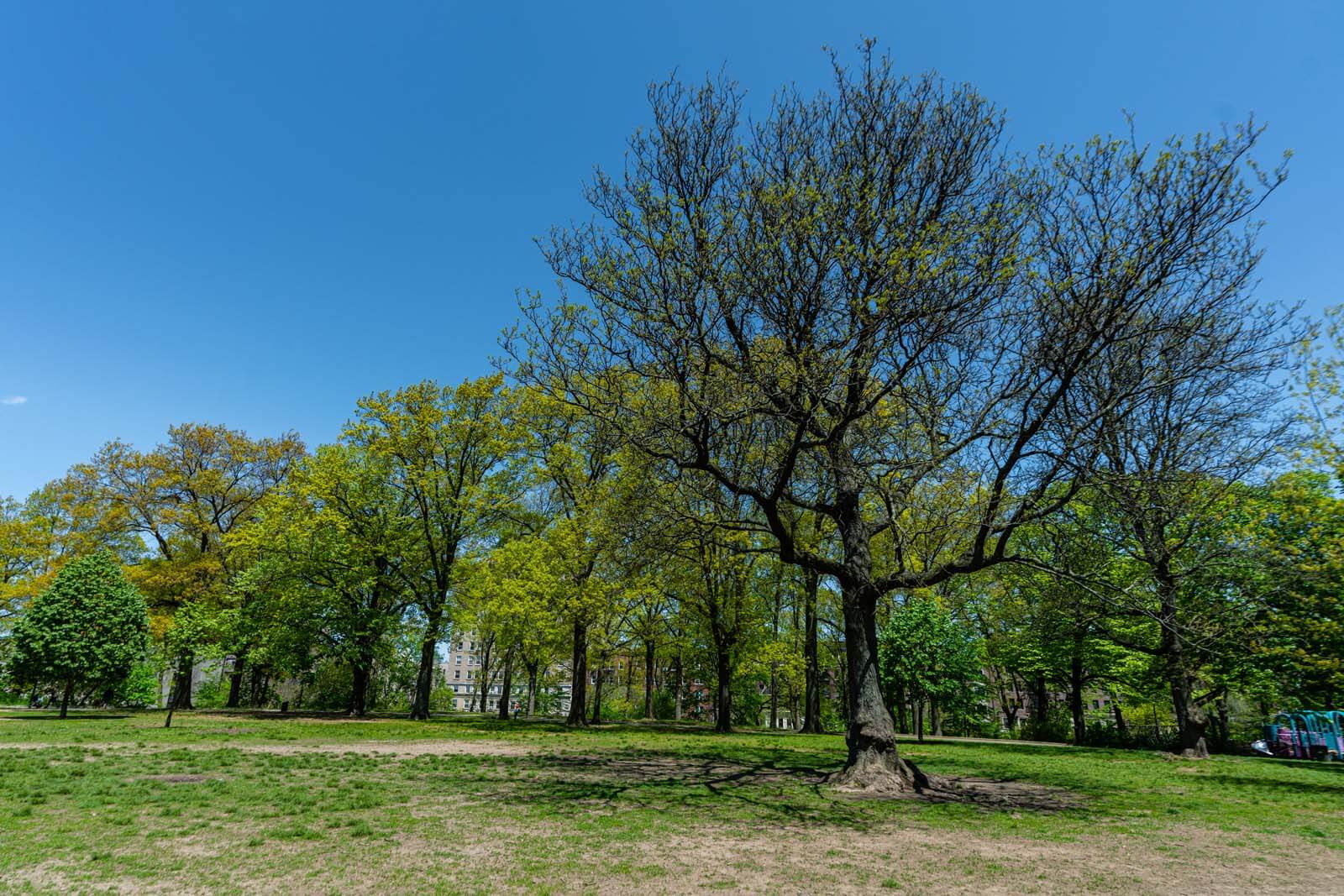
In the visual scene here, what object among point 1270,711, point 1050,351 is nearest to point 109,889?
point 1050,351

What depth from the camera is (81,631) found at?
932 inches

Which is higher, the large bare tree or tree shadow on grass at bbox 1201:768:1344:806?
the large bare tree

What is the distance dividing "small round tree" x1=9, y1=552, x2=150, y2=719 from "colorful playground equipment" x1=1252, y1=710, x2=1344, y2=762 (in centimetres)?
4535

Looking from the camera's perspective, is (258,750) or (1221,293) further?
(258,750)

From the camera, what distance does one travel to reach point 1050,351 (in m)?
10.6

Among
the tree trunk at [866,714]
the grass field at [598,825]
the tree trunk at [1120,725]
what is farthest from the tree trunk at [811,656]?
the tree trunk at [1120,725]

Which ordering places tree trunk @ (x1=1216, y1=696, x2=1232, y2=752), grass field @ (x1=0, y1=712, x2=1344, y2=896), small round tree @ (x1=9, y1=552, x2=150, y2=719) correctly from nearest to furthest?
grass field @ (x1=0, y1=712, x2=1344, y2=896) → small round tree @ (x1=9, y1=552, x2=150, y2=719) → tree trunk @ (x1=1216, y1=696, x2=1232, y2=752)

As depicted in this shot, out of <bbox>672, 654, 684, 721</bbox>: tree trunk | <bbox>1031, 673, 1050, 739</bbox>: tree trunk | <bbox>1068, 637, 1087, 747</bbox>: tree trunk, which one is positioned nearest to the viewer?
<bbox>1068, 637, 1087, 747</bbox>: tree trunk

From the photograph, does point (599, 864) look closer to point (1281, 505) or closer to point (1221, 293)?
point (1221, 293)

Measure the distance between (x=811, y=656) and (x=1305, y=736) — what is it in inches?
830

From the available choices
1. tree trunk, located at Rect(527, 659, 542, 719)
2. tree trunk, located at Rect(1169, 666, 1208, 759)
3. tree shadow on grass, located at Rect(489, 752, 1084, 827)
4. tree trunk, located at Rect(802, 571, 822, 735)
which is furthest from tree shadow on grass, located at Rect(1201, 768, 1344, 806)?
tree trunk, located at Rect(527, 659, 542, 719)

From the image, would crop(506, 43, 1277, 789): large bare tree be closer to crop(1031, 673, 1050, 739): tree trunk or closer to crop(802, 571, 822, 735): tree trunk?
crop(802, 571, 822, 735): tree trunk

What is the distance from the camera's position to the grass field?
239 inches

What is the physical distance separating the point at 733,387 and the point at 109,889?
33.6 feet
